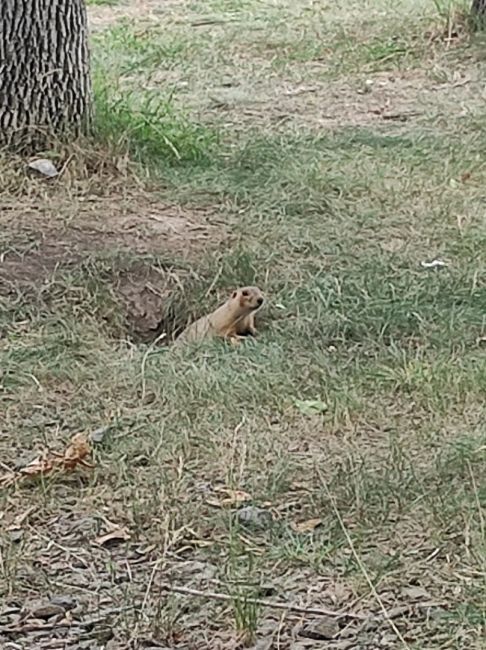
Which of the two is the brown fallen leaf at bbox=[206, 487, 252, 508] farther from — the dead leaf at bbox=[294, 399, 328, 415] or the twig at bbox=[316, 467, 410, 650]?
the dead leaf at bbox=[294, 399, 328, 415]

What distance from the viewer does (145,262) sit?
15.1 ft

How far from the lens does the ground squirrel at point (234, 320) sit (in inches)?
159

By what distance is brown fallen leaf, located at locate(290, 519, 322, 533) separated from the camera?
281cm

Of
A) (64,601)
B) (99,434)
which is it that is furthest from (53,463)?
(64,601)

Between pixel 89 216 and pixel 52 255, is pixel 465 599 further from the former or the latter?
pixel 89 216

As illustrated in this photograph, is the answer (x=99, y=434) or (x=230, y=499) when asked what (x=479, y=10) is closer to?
Result: (x=99, y=434)

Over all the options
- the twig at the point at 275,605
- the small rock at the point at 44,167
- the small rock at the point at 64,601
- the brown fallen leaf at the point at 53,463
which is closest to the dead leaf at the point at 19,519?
the brown fallen leaf at the point at 53,463

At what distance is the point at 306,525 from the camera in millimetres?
2824

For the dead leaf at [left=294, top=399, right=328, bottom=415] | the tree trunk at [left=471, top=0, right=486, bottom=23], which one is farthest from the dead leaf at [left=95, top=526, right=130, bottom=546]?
the tree trunk at [left=471, top=0, right=486, bottom=23]

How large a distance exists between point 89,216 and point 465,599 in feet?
9.66

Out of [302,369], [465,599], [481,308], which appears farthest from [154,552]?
[481,308]

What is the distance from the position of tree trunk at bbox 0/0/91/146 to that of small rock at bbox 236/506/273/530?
302 centimetres

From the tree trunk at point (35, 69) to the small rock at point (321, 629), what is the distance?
3.46 m

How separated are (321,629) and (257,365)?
4.24 ft
